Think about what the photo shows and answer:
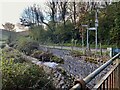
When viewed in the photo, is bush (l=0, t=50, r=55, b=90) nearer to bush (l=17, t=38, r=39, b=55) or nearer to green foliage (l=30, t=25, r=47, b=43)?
bush (l=17, t=38, r=39, b=55)

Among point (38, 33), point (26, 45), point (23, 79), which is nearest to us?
point (23, 79)

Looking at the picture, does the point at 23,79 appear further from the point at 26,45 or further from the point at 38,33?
the point at 38,33

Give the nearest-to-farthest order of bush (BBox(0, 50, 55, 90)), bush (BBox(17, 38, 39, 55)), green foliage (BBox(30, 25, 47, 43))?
1. bush (BBox(0, 50, 55, 90))
2. bush (BBox(17, 38, 39, 55))
3. green foliage (BBox(30, 25, 47, 43))

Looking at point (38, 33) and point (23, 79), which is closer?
point (23, 79)

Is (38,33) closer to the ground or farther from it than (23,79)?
farther from it

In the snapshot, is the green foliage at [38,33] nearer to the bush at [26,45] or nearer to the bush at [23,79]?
the bush at [26,45]

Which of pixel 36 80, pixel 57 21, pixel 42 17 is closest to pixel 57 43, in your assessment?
pixel 57 21

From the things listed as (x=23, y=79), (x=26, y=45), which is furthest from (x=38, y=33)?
(x=23, y=79)

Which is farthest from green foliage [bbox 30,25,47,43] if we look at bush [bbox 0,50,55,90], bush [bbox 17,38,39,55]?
bush [bbox 0,50,55,90]

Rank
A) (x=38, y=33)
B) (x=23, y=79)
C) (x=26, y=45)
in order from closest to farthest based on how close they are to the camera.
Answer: (x=23, y=79)
(x=26, y=45)
(x=38, y=33)

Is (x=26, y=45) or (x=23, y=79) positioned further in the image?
(x=26, y=45)

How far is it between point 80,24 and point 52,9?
5.55ft

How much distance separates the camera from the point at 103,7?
1116 cm

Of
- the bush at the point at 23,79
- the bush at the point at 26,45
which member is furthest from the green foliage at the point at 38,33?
the bush at the point at 23,79
